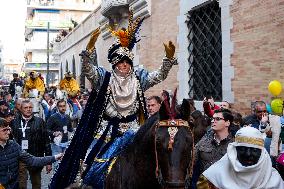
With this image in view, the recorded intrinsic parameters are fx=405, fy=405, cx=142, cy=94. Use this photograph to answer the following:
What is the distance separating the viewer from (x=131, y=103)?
4.75m

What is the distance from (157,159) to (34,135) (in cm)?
454

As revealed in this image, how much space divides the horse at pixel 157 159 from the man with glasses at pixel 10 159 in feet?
5.76

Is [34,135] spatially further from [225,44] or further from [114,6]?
[114,6]

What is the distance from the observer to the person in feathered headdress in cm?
445

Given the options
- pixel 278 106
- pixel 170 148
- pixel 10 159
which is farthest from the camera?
pixel 278 106

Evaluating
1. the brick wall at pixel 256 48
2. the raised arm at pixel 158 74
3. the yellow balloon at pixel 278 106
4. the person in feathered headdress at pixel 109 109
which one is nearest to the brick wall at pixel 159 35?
the brick wall at pixel 256 48

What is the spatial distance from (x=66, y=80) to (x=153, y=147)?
504 inches

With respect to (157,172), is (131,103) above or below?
above

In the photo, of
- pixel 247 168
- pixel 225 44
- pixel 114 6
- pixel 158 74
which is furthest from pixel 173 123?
pixel 114 6

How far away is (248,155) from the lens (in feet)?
12.3

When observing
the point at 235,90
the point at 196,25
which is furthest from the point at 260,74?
the point at 196,25

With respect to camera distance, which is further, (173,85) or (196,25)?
(173,85)

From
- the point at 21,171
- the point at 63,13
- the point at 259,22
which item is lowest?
the point at 21,171

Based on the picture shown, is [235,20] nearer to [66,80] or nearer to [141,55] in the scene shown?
[141,55]
